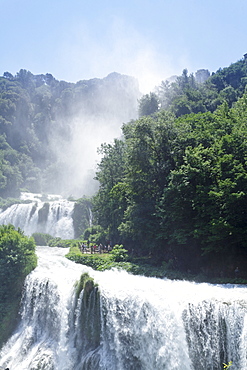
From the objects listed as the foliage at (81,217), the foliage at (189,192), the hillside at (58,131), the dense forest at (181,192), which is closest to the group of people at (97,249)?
the dense forest at (181,192)

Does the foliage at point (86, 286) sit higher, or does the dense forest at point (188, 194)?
the dense forest at point (188, 194)

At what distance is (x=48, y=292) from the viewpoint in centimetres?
2539

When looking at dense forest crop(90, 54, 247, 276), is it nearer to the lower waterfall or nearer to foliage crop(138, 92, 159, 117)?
the lower waterfall

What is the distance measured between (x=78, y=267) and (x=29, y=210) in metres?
41.3

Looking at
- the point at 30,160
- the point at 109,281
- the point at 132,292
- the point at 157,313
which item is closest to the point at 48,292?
the point at 109,281

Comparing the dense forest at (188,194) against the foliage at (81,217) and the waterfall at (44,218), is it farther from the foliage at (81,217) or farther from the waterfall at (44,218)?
the waterfall at (44,218)

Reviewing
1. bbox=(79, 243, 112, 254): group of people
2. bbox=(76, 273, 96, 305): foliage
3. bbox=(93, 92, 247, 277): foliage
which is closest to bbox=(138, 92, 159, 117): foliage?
bbox=(93, 92, 247, 277): foliage

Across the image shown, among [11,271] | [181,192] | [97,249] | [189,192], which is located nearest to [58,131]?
[97,249]

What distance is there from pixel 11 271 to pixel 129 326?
40.1ft

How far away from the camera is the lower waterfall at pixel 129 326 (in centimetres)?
1697

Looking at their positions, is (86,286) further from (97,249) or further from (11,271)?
(97,249)

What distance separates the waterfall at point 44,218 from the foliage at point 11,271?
37069 millimetres

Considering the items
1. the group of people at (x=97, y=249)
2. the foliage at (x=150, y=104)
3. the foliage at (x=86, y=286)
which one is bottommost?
the foliage at (x=86, y=286)

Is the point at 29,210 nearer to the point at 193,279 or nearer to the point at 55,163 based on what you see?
the point at 193,279
